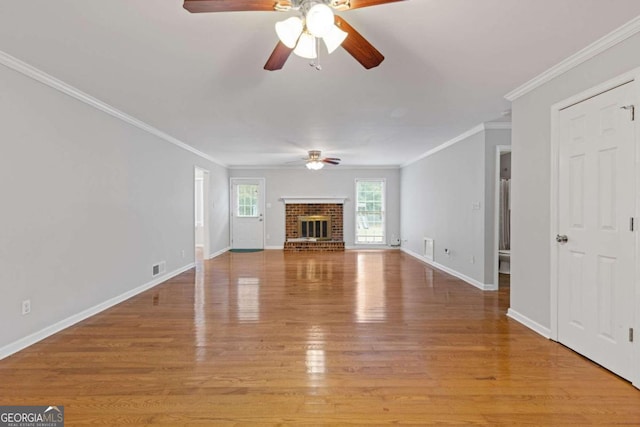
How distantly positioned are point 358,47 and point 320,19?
1.39 ft

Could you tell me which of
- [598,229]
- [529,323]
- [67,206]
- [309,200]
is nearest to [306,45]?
[598,229]

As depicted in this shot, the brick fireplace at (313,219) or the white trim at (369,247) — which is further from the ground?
the brick fireplace at (313,219)

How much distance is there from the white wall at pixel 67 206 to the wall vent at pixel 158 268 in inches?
4.5

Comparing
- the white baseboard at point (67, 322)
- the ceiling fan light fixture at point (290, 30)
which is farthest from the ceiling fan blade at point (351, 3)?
the white baseboard at point (67, 322)

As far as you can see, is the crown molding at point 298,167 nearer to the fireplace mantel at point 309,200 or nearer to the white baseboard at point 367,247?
the fireplace mantel at point 309,200

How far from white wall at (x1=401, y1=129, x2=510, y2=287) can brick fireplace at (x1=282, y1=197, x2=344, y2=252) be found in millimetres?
2199

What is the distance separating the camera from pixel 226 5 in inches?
62.3

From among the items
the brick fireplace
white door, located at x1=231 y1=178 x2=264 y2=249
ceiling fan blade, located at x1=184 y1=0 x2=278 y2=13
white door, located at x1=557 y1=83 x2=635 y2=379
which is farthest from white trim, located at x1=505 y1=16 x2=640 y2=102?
white door, located at x1=231 y1=178 x2=264 y2=249

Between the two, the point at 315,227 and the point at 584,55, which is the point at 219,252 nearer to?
the point at 315,227

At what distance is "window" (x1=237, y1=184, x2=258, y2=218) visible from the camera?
884cm

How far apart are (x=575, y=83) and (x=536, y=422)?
8.34ft

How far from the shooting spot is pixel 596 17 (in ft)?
6.64

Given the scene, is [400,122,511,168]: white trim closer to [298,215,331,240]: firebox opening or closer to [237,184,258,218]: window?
[298,215,331,240]: firebox opening

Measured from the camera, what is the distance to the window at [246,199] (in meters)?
8.84
